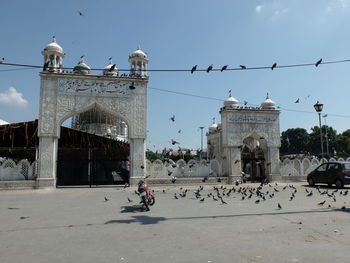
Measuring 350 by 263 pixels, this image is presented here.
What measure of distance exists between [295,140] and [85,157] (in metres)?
65.9

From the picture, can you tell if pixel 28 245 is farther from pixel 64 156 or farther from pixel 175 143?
pixel 175 143

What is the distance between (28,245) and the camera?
501 centimetres

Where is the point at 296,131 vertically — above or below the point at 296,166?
above

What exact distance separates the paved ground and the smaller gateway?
520 inches

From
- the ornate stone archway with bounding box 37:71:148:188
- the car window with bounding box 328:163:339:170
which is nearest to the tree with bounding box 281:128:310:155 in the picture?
the car window with bounding box 328:163:339:170

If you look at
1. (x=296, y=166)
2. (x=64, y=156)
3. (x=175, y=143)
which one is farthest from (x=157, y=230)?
(x=296, y=166)

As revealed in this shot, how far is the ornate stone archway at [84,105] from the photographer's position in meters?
18.2

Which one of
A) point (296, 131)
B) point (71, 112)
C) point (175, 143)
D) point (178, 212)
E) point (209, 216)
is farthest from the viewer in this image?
point (296, 131)

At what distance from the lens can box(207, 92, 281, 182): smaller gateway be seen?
22062mm

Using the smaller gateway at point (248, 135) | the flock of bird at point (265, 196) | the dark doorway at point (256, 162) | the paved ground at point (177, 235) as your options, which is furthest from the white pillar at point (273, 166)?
the paved ground at point (177, 235)

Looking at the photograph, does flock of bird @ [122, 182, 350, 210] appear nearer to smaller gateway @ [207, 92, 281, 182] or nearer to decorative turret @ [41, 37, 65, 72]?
smaller gateway @ [207, 92, 281, 182]

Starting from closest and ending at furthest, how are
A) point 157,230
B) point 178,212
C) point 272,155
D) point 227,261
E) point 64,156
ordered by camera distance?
point 227,261 → point 157,230 → point 178,212 → point 64,156 → point 272,155

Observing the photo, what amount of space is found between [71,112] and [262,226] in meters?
15.5

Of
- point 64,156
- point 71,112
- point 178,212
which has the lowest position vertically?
point 178,212
